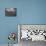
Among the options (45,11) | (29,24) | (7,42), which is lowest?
(7,42)

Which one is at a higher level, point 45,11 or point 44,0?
point 44,0

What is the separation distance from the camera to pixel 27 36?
321 centimetres

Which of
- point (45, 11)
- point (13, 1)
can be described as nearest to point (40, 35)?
point (45, 11)

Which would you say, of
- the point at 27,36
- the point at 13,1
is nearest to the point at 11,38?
the point at 27,36

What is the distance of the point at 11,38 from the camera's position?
3.25 meters

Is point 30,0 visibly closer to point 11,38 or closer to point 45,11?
point 45,11

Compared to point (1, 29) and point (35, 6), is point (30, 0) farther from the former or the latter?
point (1, 29)

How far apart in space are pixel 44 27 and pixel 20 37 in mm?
682

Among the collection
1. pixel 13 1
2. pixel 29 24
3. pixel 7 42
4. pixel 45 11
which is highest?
pixel 13 1

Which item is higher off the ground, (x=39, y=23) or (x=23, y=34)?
(x=39, y=23)

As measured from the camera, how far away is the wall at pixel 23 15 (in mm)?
3355

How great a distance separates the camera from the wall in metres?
3.36

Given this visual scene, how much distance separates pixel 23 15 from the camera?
3.37 meters

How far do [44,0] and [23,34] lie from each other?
3.54 ft
